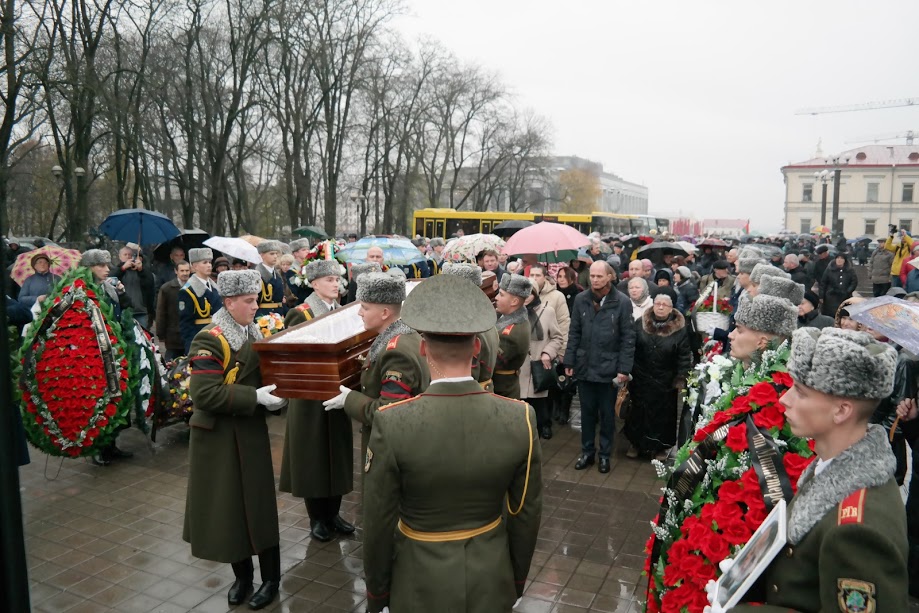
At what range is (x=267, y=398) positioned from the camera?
403 cm

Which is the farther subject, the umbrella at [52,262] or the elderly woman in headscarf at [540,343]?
the umbrella at [52,262]

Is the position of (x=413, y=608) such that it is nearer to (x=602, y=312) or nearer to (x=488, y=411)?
(x=488, y=411)

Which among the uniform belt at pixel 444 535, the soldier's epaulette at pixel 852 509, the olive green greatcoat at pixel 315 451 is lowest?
the olive green greatcoat at pixel 315 451

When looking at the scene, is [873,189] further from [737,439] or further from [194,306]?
[737,439]

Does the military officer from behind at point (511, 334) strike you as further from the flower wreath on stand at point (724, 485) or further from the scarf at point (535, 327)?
the flower wreath on stand at point (724, 485)

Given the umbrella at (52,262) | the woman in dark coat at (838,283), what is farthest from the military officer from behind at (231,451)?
the woman in dark coat at (838,283)

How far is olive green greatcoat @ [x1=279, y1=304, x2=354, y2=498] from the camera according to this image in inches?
198

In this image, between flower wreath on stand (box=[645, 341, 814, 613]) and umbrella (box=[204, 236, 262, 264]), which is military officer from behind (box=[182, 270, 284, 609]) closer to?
flower wreath on stand (box=[645, 341, 814, 613])

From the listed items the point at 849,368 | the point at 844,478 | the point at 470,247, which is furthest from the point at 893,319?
the point at 470,247

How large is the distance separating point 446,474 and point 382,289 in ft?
6.05

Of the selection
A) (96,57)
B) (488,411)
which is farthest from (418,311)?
(96,57)

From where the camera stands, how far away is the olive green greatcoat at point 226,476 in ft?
13.5

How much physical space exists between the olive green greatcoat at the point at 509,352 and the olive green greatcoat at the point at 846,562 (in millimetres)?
4196

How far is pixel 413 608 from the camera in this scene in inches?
105
